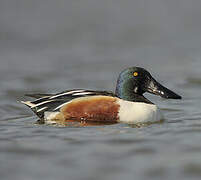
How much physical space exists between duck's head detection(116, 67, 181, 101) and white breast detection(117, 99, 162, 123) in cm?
28

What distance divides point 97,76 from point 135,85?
4.34m

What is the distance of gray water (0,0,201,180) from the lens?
6.34m

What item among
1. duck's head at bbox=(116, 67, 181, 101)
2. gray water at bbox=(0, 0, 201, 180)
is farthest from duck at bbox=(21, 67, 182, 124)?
gray water at bbox=(0, 0, 201, 180)

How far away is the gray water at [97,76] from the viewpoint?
20.8 ft

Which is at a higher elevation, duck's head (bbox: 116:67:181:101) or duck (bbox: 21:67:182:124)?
duck's head (bbox: 116:67:181:101)

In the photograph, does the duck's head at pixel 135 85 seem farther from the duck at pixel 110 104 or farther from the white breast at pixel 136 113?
the white breast at pixel 136 113

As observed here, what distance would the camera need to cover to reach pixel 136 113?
28.0 ft

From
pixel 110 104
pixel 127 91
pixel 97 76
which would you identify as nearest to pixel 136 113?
pixel 110 104

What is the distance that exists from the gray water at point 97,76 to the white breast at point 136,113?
246 millimetres

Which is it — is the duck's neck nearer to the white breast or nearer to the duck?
the duck

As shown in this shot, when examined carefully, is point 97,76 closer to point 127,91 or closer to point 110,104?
point 127,91

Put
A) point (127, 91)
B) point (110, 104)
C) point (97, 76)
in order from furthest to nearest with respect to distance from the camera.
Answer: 1. point (97, 76)
2. point (127, 91)
3. point (110, 104)

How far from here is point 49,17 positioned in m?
18.1

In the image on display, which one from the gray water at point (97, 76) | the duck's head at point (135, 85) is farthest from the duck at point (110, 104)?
the gray water at point (97, 76)
